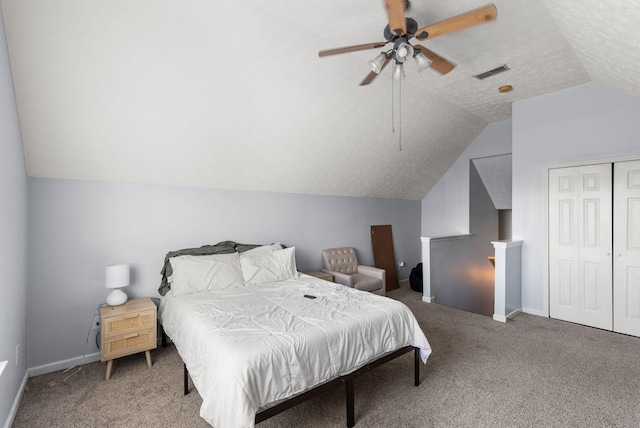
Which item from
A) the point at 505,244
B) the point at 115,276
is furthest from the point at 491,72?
the point at 115,276

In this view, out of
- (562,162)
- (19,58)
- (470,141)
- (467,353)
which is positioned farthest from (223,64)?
(470,141)

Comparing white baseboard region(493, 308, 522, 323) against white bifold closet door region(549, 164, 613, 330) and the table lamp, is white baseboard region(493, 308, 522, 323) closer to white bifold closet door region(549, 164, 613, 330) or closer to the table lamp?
white bifold closet door region(549, 164, 613, 330)

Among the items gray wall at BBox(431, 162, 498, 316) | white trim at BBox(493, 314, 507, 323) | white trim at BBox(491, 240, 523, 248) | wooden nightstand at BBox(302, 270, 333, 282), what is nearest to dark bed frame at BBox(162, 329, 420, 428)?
wooden nightstand at BBox(302, 270, 333, 282)

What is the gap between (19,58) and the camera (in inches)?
82.5

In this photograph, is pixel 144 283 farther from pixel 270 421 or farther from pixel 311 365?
pixel 311 365

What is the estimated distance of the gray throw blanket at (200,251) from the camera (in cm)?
322

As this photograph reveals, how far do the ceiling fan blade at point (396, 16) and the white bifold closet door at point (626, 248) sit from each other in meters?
3.48

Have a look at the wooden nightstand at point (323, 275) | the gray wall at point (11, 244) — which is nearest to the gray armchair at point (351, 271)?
the wooden nightstand at point (323, 275)

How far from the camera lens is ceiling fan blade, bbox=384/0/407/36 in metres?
1.73

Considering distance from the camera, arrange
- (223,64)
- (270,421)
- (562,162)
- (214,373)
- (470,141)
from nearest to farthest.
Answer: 1. (214,373)
2. (270,421)
3. (223,64)
4. (562,162)
5. (470,141)

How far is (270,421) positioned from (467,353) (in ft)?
6.96

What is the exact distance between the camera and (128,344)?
271cm

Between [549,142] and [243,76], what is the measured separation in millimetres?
4119

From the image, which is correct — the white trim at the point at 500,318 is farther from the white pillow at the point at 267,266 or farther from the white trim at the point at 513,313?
the white pillow at the point at 267,266
